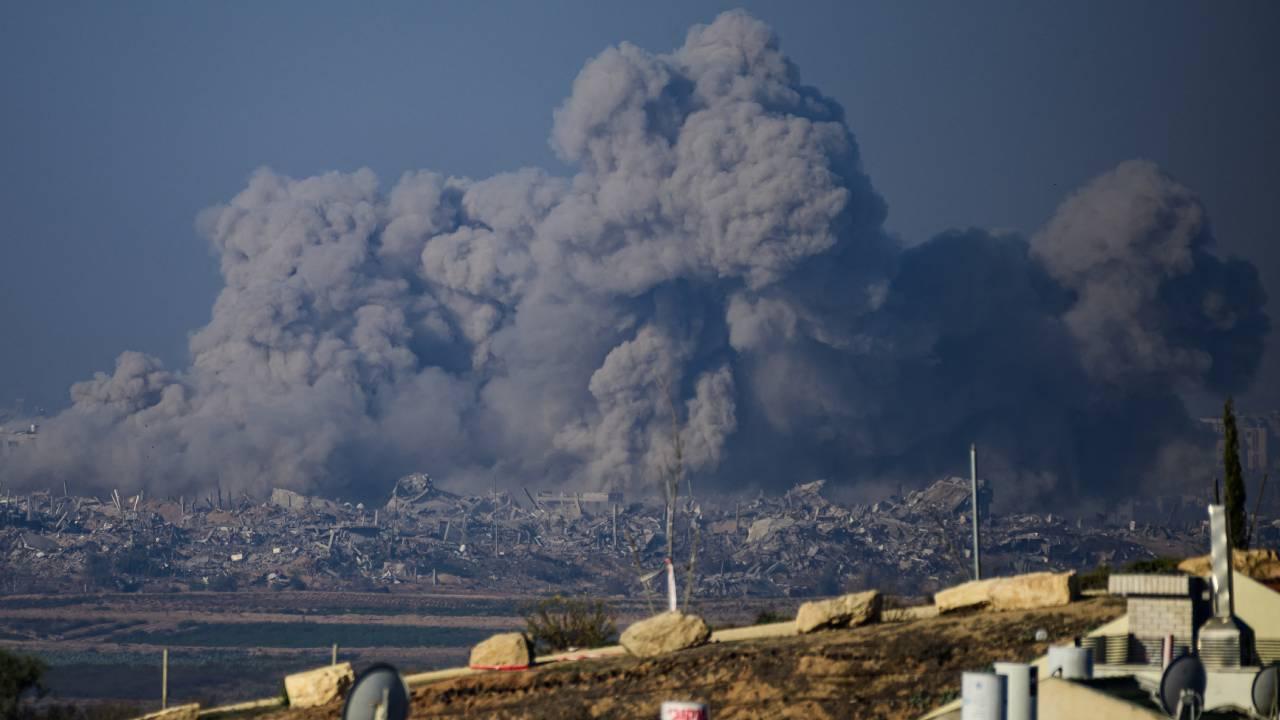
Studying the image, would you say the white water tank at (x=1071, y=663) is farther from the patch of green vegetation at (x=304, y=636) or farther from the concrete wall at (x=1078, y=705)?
the patch of green vegetation at (x=304, y=636)

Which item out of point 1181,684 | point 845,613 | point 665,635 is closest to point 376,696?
point 1181,684

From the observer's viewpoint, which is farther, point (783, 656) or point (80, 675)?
point (80, 675)

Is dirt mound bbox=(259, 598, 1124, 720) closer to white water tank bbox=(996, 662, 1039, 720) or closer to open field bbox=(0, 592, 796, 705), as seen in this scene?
white water tank bbox=(996, 662, 1039, 720)

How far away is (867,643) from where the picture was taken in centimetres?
1930

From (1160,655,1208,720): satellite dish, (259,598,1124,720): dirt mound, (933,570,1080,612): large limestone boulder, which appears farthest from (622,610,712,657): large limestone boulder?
(1160,655,1208,720): satellite dish

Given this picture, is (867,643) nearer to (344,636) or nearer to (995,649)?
(995,649)

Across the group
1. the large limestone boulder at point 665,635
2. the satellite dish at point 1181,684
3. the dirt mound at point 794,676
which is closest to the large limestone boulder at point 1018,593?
the dirt mound at point 794,676

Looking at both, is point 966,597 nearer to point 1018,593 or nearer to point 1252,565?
point 1018,593

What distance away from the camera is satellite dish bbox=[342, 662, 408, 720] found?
34.3 ft

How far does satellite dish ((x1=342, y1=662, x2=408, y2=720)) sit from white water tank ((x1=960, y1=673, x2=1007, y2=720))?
11.9 feet

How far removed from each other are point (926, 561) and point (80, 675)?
108746 millimetres

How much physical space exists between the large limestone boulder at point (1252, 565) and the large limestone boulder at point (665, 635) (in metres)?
6.88

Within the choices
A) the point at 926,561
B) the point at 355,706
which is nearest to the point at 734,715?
the point at 355,706

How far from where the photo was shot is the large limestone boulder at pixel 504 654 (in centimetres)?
2245
